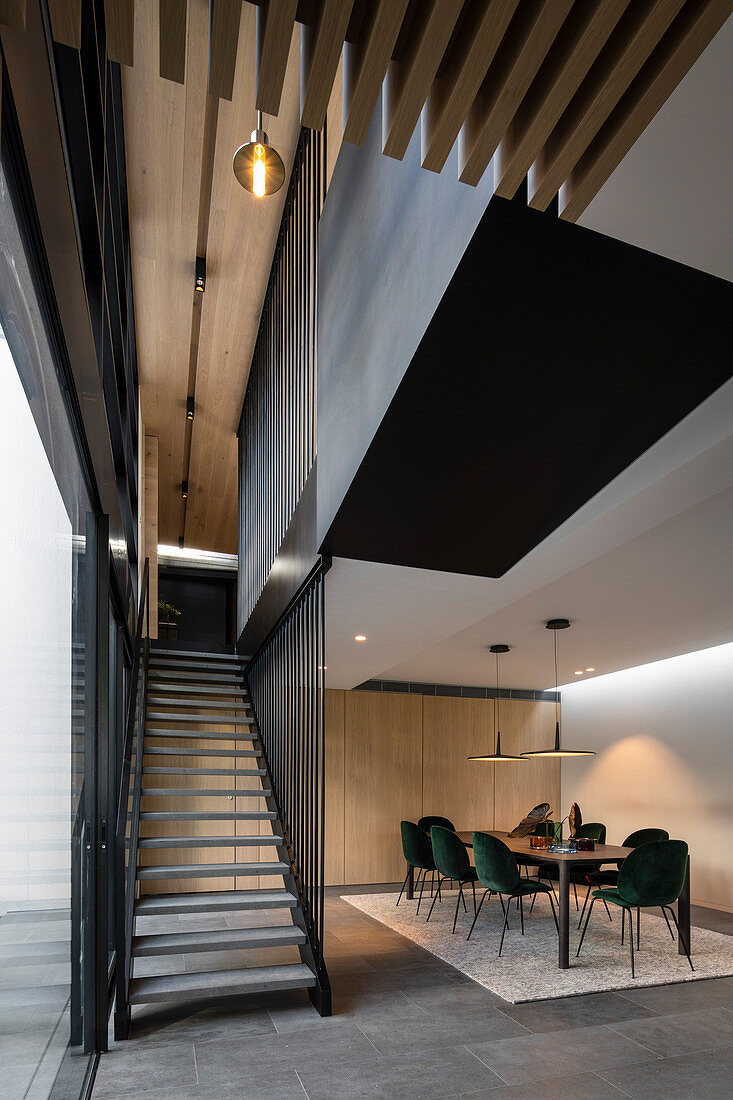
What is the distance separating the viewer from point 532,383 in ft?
9.16

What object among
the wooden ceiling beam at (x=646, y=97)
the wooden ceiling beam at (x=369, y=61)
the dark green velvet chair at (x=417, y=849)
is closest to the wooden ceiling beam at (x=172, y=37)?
the wooden ceiling beam at (x=369, y=61)

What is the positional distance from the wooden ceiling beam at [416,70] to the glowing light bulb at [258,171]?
2.74 meters

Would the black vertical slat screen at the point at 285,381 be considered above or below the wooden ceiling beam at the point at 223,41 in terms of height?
above

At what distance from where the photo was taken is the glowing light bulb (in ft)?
12.6

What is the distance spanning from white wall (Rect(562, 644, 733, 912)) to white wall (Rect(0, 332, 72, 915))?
7.56 metres

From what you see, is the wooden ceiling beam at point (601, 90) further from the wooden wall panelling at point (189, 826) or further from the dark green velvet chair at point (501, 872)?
the wooden wall panelling at point (189, 826)

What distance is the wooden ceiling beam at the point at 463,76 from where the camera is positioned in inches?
47.2

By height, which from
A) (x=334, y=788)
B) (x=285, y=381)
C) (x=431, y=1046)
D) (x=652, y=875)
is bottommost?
(x=431, y=1046)

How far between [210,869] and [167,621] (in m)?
6.82

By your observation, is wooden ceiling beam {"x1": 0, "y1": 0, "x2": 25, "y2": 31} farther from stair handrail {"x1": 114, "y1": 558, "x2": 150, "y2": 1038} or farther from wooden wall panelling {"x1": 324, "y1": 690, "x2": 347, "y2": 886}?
wooden wall panelling {"x1": 324, "y1": 690, "x2": 347, "y2": 886}

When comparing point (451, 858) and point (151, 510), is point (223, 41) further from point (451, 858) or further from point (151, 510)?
point (151, 510)

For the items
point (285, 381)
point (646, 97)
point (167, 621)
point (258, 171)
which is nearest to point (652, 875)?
point (285, 381)

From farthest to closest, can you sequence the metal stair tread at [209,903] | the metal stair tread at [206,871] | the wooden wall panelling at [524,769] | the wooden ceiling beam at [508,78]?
the wooden wall panelling at [524,769], the metal stair tread at [206,871], the metal stair tread at [209,903], the wooden ceiling beam at [508,78]

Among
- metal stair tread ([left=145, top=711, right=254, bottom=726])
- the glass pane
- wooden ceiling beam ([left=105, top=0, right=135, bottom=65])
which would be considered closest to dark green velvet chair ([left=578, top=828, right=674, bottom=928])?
metal stair tread ([left=145, top=711, right=254, bottom=726])
